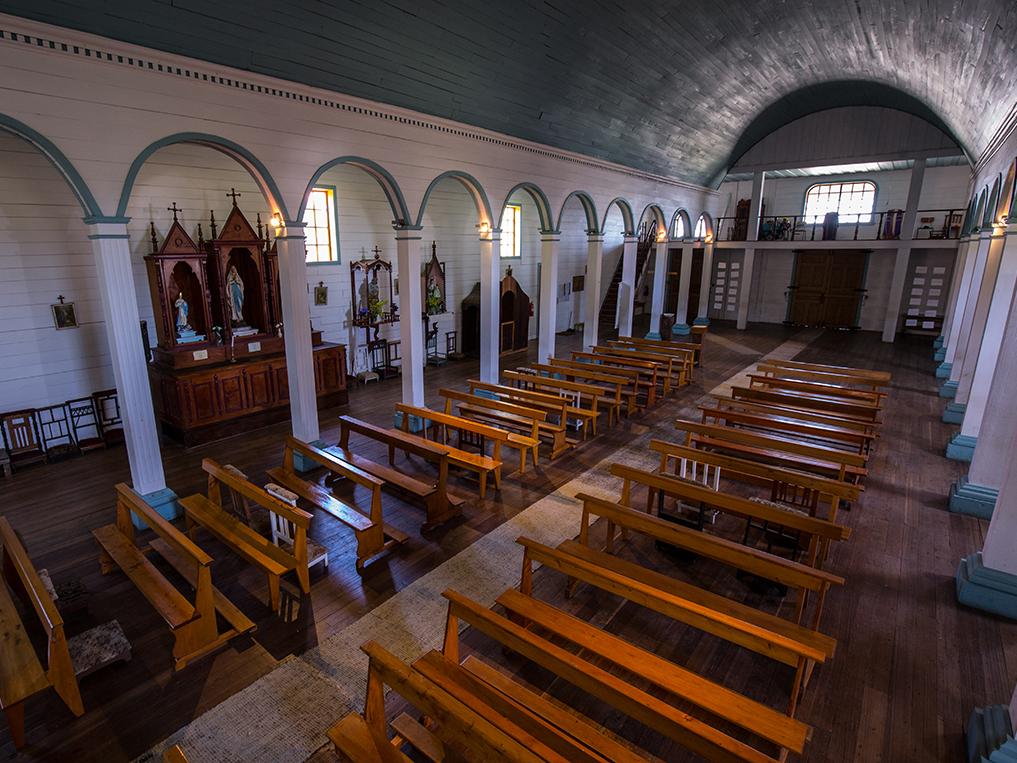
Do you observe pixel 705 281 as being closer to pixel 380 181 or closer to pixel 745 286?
pixel 745 286

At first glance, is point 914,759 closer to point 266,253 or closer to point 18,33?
point 18,33

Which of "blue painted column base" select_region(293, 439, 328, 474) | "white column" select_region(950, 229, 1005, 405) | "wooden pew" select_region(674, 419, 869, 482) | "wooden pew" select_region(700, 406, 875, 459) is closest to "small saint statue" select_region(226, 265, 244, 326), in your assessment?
"blue painted column base" select_region(293, 439, 328, 474)

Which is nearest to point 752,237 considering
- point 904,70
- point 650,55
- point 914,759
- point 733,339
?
point 733,339

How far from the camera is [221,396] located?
26.6ft

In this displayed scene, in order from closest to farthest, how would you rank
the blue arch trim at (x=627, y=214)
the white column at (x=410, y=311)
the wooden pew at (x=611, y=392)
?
the white column at (x=410, y=311) < the wooden pew at (x=611, y=392) < the blue arch trim at (x=627, y=214)

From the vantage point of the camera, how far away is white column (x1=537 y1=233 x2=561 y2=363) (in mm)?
10852

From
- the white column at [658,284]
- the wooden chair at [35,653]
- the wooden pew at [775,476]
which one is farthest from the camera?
the white column at [658,284]

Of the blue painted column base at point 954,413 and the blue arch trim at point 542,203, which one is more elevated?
the blue arch trim at point 542,203

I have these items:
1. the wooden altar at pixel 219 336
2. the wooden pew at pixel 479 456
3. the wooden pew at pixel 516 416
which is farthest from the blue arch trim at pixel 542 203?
the wooden pew at pixel 479 456

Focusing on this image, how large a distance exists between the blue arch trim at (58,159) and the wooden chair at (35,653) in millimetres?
2840

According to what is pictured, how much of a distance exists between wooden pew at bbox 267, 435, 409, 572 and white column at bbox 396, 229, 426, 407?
8.51 feet

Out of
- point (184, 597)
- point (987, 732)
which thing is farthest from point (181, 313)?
point (987, 732)

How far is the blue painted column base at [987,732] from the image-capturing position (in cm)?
291

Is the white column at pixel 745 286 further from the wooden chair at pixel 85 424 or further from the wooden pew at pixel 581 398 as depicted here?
the wooden chair at pixel 85 424
